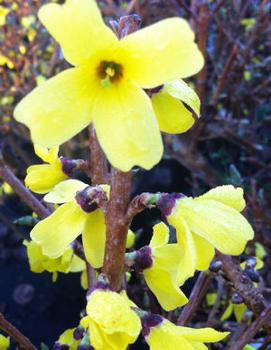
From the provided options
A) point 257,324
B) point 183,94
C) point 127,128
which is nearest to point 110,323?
point 127,128

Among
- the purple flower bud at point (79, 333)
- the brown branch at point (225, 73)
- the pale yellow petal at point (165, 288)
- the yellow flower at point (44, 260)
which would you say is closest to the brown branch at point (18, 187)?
the yellow flower at point (44, 260)

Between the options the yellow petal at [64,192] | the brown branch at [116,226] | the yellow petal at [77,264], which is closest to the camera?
the brown branch at [116,226]

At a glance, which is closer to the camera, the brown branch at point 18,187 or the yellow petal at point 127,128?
the yellow petal at point 127,128

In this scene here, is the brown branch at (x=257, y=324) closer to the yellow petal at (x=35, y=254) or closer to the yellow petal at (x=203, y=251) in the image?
the yellow petal at (x=203, y=251)

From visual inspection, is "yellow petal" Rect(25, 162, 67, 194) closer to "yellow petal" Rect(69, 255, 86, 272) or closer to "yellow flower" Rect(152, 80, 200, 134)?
"yellow flower" Rect(152, 80, 200, 134)

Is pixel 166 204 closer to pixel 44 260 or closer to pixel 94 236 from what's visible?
pixel 94 236

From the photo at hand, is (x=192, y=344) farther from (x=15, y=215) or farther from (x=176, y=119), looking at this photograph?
(x=15, y=215)
